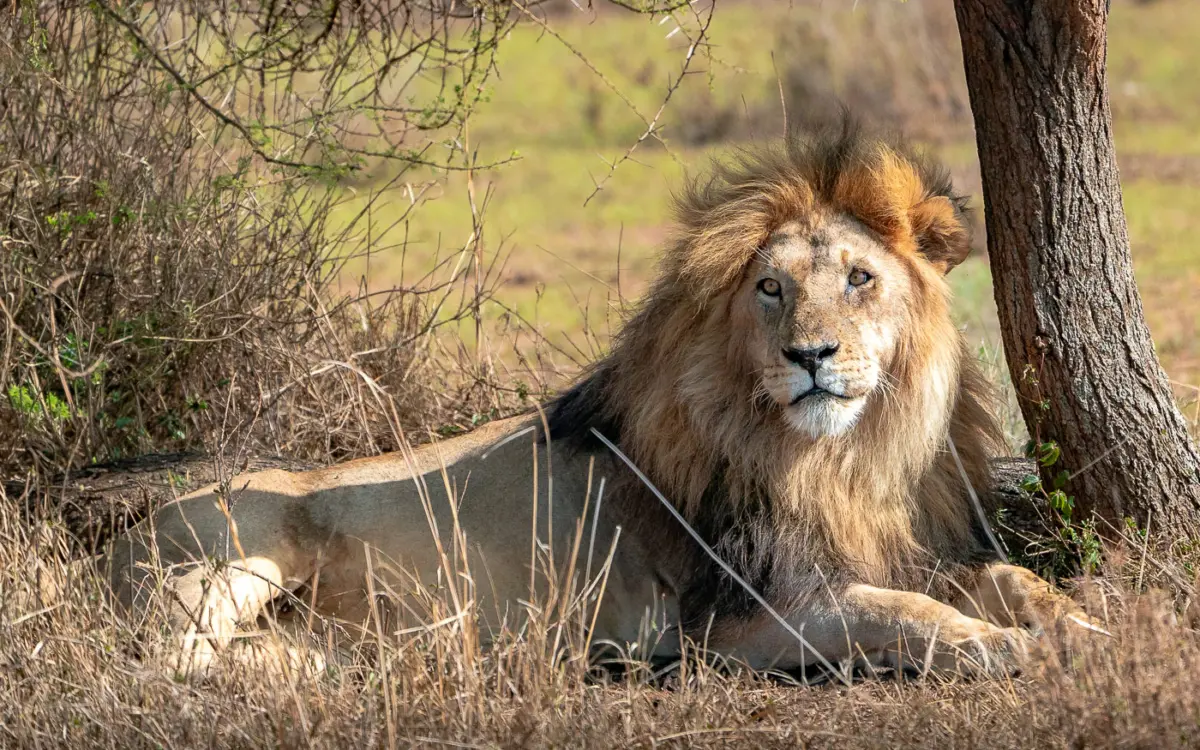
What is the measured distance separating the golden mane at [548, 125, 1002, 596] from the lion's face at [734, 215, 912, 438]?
0.19 ft

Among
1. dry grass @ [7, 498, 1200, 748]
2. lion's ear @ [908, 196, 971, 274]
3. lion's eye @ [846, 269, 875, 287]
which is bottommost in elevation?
dry grass @ [7, 498, 1200, 748]

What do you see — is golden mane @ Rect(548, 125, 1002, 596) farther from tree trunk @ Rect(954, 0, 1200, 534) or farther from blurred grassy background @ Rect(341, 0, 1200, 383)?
blurred grassy background @ Rect(341, 0, 1200, 383)

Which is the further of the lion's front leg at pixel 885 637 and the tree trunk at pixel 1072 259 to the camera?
the tree trunk at pixel 1072 259

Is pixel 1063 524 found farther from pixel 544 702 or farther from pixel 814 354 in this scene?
pixel 544 702

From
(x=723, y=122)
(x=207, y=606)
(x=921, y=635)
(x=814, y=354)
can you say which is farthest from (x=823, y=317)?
(x=723, y=122)

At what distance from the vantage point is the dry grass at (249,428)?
10.0 ft

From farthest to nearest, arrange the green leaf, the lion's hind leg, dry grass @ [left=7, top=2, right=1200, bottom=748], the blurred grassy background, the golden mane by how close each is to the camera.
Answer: the blurred grassy background < the green leaf < the golden mane < the lion's hind leg < dry grass @ [left=7, top=2, right=1200, bottom=748]

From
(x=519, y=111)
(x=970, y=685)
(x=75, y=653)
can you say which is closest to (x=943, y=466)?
(x=970, y=685)

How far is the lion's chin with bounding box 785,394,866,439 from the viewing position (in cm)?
367

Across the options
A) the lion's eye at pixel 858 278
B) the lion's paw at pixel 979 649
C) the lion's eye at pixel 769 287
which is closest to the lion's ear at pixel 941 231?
the lion's eye at pixel 858 278

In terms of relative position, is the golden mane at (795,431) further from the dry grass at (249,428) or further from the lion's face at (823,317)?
the dry grass at (249,428)

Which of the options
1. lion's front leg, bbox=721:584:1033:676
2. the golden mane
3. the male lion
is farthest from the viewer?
the golden mane

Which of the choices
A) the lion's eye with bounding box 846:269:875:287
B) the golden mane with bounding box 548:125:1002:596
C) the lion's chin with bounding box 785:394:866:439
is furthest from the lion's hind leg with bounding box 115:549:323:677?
the lion's eye with bounding box 846:269:875:287

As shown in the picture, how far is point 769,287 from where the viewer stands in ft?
12.6
